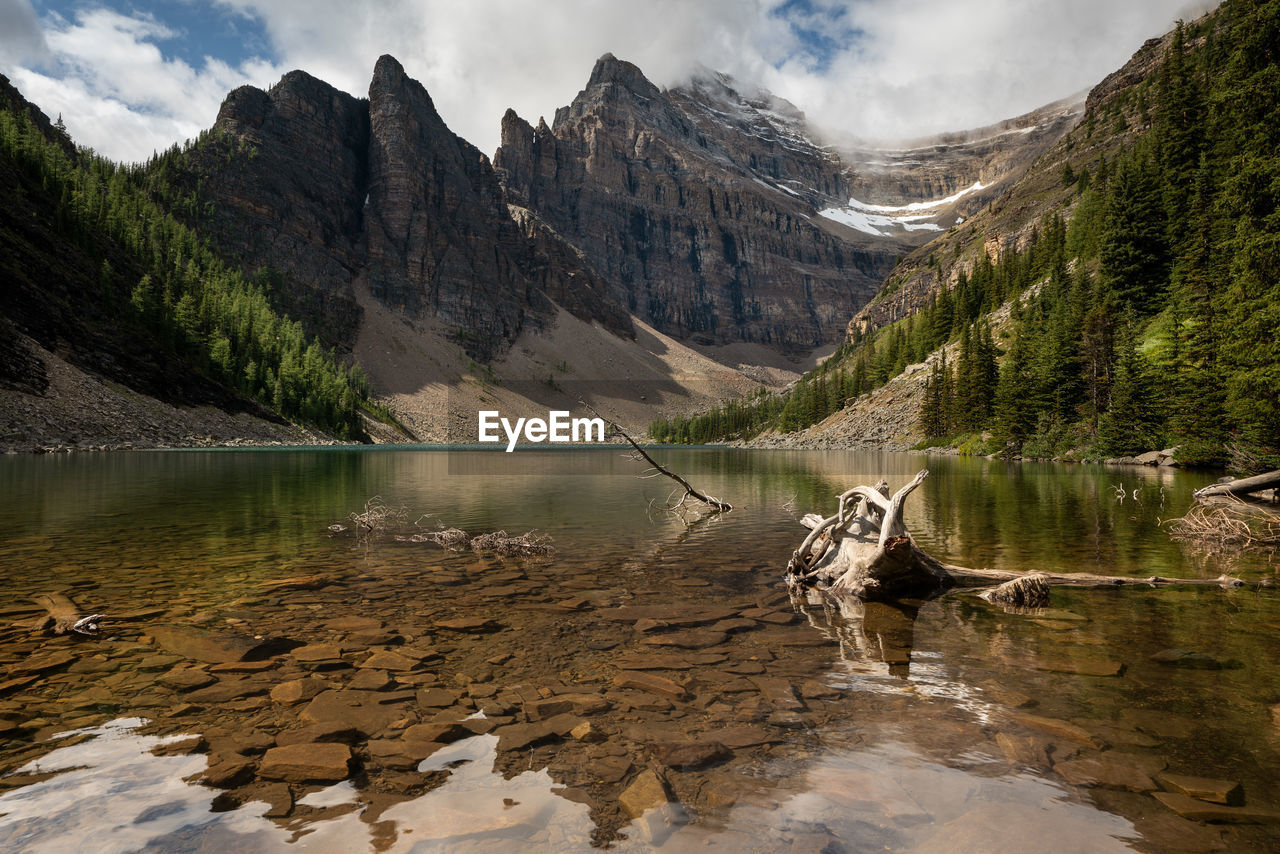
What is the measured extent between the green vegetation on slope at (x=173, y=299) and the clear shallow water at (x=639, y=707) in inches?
4541

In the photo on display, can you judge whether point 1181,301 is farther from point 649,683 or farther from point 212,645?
point 212,645

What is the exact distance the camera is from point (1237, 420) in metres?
32.8

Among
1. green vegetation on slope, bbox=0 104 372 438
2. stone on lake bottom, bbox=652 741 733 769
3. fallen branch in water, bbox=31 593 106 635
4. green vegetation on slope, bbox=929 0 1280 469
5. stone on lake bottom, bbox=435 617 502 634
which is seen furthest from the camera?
green vegetation on slope, bbox=0 104 372 438

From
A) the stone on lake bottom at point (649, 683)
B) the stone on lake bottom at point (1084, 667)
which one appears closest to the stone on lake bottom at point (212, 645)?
the stone on lake bottom at point (649, 683)

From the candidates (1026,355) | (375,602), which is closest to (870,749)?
(375,602)

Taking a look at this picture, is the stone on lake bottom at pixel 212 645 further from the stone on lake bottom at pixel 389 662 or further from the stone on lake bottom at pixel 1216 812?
the stone on lake bottom at pixel 1216 812

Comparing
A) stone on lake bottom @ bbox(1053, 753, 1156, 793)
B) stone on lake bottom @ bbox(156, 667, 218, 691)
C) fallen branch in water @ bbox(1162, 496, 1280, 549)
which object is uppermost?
fallen branch in water @ bbox(1162, 496, 1280, 549)

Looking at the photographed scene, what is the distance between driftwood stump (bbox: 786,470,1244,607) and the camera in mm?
11968

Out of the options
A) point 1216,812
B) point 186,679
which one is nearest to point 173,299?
point 186,679

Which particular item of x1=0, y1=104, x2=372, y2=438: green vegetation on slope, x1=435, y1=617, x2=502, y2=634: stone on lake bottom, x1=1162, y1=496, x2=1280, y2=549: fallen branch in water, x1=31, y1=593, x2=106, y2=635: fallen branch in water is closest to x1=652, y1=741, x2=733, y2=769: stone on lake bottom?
x1=435, y1=617, x2=502, y2=634: stone on lake bottom

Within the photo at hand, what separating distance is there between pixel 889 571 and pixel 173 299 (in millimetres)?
150118

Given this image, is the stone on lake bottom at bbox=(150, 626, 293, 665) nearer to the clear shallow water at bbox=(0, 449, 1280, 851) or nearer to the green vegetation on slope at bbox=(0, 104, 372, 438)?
the clear shallow water at bbox=(0, 449, 1280, 851)

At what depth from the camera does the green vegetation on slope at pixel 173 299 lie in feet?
353

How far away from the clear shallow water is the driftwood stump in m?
0.64
